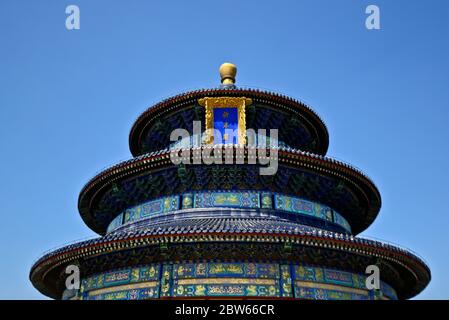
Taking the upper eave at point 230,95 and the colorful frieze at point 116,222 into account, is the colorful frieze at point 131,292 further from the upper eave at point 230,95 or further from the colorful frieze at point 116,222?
the upper eave at point 230,95

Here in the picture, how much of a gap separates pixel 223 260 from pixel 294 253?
234 cm

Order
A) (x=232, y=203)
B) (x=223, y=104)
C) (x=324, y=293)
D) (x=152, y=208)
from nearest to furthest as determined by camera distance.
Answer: (x=324, y=293) → (x=232, y=203) → (x=152, y=208) → (x=223, y=104)

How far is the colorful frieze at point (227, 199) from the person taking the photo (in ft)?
58.5

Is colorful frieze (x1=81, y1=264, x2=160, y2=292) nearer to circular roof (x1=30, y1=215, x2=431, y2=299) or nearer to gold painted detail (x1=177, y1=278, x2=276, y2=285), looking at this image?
circular roof (x1=30, y1=215, x2=431, y2=299)

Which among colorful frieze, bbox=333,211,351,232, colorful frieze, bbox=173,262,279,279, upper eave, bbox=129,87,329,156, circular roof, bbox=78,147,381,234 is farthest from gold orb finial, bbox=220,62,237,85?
colorful frieze, bbox=173,262,279,279

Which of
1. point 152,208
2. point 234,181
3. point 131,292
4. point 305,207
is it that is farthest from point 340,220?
point 131,292

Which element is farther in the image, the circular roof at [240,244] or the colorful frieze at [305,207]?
the colorful frieze at [305,207]

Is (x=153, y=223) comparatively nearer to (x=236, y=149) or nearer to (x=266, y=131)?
(x=236, y=149)

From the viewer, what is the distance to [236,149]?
56.1 feet

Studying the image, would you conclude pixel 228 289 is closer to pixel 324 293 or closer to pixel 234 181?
pixel 324 293

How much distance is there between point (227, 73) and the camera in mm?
22984

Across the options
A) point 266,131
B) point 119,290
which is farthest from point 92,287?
point 266,131

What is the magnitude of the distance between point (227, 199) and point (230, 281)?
378 centimetres

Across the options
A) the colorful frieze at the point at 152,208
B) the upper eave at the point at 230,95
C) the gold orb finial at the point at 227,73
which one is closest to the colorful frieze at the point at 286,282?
the colorful frieze at the point at 152,208
